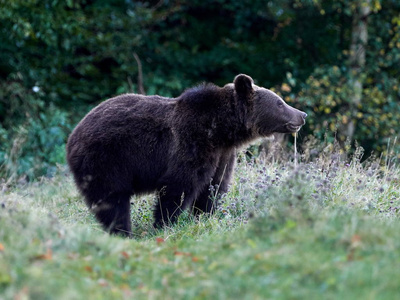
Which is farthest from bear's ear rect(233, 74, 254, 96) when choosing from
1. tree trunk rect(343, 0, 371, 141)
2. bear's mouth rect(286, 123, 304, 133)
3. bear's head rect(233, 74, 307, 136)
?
tree trunk rect(343, 0, 371, 141)

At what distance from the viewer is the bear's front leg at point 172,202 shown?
6.84 metres

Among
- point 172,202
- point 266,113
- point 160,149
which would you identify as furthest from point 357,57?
point 172,202

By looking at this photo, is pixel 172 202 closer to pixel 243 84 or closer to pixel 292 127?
pixel 243 84

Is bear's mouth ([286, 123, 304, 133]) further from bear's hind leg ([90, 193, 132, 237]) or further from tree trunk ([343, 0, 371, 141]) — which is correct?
tree trunk ([343, 0, 371, 141])

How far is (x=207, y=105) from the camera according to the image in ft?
23.7

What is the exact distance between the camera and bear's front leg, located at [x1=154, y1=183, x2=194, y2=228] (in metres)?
6.84

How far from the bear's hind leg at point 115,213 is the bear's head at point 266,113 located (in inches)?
74.8

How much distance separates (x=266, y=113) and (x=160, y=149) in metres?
1.53

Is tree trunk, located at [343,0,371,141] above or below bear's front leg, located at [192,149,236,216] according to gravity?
above

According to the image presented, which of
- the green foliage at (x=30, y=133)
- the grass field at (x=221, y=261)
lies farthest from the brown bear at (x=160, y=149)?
the green foliage at (x=30, y=133)

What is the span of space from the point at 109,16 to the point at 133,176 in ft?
28.0

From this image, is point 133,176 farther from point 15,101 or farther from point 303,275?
point 15,101

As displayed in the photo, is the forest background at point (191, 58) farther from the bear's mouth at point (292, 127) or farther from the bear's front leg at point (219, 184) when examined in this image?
the bear's front leg at point (219, 184)

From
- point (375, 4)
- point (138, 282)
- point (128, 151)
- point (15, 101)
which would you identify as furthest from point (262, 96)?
point (15, 101)
